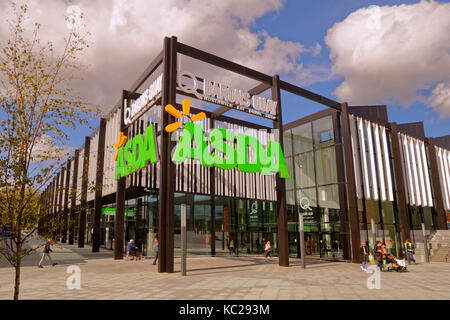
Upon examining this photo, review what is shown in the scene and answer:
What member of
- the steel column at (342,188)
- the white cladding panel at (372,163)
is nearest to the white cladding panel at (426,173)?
the white cladding panel at (372,163)

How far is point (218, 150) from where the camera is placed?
63.4 feet

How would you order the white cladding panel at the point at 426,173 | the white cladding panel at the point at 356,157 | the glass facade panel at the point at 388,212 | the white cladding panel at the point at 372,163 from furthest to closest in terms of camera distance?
1. the white cladding panel at the point at 426,173
2. the glass facade panel at the point at 388,212
3. the white cladding panel at the point at 372,163
4. the white cladding panel at the point at 356,157

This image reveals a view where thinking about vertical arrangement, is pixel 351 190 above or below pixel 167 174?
below

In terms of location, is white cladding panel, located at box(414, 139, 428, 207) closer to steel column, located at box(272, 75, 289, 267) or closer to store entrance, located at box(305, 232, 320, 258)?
store entrance, located at box(305, 232, 320, 258)

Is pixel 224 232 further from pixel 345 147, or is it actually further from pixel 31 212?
pixel 31 212

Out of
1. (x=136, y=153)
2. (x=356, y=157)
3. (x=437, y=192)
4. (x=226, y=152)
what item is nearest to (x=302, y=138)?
(x=356, y=157)

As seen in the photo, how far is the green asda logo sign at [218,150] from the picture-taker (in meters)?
17.5

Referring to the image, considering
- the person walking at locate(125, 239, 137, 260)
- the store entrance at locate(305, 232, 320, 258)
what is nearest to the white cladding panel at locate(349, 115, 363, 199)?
the store entrance at locate(305, 232, 320, 258)

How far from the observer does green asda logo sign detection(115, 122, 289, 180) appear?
Result: 1747cm

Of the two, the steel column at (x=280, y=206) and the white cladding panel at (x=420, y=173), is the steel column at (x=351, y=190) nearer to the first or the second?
the steel column at (x=280, y=206)

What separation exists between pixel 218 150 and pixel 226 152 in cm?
55

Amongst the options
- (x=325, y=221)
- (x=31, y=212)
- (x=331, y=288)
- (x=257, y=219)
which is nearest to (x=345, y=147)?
(x=325, y=221)

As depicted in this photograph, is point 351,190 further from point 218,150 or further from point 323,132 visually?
point 218,150

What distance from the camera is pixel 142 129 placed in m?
27.5
